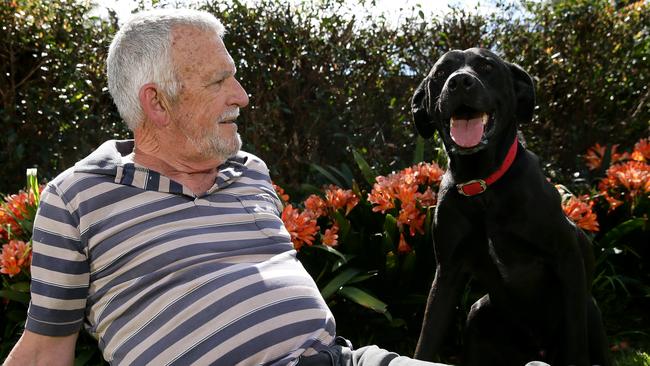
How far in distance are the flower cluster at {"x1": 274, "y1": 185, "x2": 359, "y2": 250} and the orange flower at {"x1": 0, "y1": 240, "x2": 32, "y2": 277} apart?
119 cm

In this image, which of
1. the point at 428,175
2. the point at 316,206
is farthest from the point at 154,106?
the point at 428,175

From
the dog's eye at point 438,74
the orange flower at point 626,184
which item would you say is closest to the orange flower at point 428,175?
the dog's eye at point 438,74

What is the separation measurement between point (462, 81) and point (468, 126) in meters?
0.19

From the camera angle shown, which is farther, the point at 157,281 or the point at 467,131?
the point at 467,131

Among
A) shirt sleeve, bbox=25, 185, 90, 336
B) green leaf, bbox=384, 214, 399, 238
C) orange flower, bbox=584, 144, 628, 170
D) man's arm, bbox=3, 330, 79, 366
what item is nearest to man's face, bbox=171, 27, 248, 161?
shirt sleeve, bbox=25, 185, 90, 336

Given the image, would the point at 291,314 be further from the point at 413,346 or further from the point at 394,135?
the point at 394,135

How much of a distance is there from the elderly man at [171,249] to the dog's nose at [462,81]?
93cm

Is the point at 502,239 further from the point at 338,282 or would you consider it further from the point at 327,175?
the point at 327,175

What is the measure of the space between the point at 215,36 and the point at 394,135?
3.03 meters

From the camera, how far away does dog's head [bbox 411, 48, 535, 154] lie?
2.94 meters

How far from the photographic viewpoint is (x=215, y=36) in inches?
97.4

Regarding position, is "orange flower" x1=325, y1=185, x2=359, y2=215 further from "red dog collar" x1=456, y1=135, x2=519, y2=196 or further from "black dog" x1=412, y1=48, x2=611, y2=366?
"red dog collar" x1=456, y1=135, x2=519, y2=196

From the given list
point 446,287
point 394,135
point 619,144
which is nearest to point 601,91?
point 619,144

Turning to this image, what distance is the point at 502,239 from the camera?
2.90 m
